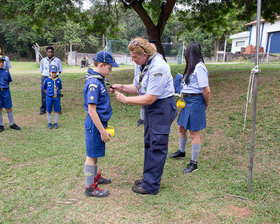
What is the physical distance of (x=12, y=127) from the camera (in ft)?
20.9

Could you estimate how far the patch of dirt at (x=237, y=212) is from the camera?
2.97 metres

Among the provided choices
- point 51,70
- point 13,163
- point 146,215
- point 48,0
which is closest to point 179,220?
point 146,215

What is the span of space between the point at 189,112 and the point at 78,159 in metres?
2.17

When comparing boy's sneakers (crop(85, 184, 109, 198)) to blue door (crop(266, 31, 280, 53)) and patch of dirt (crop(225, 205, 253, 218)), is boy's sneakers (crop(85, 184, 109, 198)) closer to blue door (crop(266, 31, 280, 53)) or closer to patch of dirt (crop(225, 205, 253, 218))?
patch of dirt (crop(225, 205, 253, 218))

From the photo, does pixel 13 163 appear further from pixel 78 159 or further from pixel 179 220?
pixel 179 220

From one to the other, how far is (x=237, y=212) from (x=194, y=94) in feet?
5.78

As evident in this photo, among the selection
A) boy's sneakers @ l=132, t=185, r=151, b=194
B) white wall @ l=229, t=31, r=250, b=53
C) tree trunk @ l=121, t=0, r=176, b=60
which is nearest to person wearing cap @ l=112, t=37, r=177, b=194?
boy's sneakers @ l=132, t=185, r=151, b=194

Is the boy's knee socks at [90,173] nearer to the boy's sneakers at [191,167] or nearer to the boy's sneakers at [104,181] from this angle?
the boy's sneakers at [104,181]

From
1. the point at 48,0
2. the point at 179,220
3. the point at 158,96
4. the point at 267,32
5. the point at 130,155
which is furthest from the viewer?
the point at 267,32

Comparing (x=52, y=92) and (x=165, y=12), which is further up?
(x=165, y=12)

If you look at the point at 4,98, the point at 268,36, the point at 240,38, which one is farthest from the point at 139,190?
the point at 240,38

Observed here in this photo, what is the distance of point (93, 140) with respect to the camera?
10.3 ft

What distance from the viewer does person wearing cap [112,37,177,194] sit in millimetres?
2951

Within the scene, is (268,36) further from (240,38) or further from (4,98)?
(4,98)
